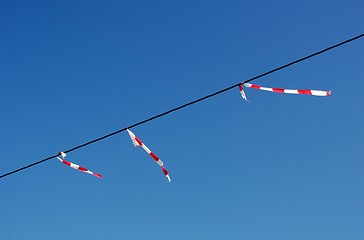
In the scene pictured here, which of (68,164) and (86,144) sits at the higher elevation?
(68,164)

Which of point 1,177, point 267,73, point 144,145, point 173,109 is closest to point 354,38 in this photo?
point 267,73

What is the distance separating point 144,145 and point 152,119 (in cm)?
158

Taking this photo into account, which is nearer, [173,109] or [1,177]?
[173,109]

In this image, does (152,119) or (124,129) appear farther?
(124,129)

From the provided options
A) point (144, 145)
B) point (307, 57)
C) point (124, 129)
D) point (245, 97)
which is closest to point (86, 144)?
point (124, 129)

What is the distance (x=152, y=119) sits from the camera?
568 centimetres

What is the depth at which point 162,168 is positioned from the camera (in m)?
7.25

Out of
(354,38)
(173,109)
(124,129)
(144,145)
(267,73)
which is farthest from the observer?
(144,145)

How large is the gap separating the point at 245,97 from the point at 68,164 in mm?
3439

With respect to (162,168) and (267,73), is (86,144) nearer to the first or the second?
→ (162,168)

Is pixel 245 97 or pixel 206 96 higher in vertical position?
pixel 245 97

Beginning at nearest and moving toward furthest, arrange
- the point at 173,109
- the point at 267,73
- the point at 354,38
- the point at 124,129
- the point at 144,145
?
the point at 354,38 → the point at 267,73 → the point at 173,109 → the point at 124,129 → the point at 144,145

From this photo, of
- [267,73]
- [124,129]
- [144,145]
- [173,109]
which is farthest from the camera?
[144,145]

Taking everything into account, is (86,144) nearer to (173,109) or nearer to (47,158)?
(47,158)
